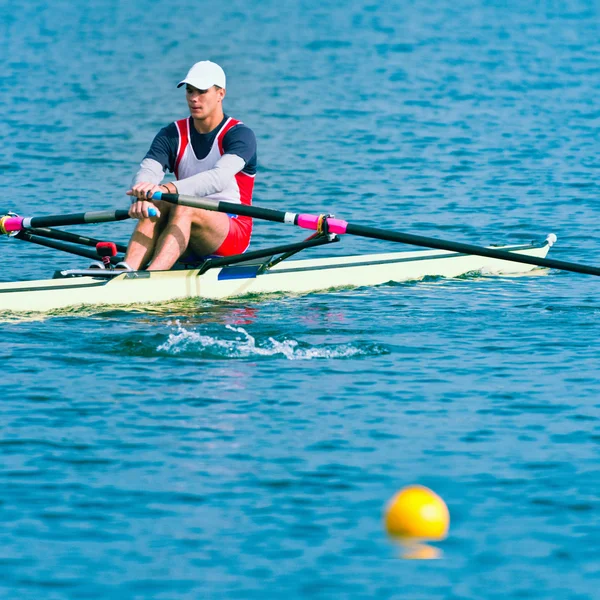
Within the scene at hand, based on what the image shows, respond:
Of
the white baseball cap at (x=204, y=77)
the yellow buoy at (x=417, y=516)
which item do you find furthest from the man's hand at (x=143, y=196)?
the yellow buoy at (x=417, y=516)

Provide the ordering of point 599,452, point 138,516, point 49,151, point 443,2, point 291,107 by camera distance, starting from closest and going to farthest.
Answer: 1. point 138,516
2. point 599,452
3. point 49,151
4. point 291,107
5. point 443,2

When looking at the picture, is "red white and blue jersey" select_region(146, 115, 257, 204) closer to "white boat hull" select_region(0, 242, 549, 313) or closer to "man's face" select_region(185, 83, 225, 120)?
"man's face" select_region(185, 83, 225, 120)

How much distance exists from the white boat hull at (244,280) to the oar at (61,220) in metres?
0.49

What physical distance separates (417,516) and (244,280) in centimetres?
554

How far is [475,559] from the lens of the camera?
21.6ft

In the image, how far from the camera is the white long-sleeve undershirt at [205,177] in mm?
11203

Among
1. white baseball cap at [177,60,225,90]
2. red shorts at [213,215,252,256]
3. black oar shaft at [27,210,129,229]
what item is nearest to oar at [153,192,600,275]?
black oar shaft at [27,210,129,229]

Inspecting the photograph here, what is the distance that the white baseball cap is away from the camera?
11.3 metres

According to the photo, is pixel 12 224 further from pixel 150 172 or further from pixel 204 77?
pixel 204 77

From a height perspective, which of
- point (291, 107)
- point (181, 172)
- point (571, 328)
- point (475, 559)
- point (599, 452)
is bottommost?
point (475, 559)

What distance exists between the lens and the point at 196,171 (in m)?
11.7

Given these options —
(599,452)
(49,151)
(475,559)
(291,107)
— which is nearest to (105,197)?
(49,151)

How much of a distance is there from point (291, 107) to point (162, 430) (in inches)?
772

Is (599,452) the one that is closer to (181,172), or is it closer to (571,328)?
(571,328)
